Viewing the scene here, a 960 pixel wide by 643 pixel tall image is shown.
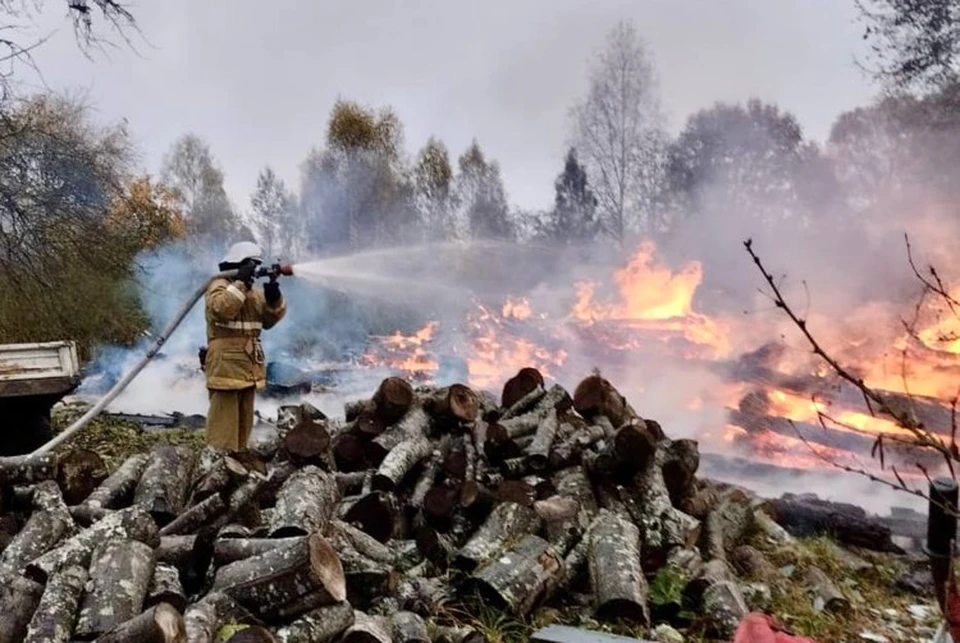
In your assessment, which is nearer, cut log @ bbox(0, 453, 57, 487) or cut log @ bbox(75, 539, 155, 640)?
cut log @ bbox(75, 539, 155, 640)

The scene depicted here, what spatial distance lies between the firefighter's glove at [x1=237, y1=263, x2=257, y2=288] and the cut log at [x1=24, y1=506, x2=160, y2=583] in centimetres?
300

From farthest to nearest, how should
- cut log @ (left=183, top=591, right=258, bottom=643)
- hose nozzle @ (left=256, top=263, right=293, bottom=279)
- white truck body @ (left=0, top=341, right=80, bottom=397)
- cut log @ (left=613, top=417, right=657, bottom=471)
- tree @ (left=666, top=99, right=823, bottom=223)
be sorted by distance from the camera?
tree @ (left=666, top=99, right=823, bottom=223) → white truck body @ (left=0, top=341, right=80, bottom=397) → hose nozzle @ (left=256, top=263, right=293, bottom=279) → cut log @ (left=613, top=417, right=657, bottom=471) → cut log @ (left=183, top=591, right=258, bottom=643)

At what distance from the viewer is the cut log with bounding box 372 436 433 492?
5.16 meters

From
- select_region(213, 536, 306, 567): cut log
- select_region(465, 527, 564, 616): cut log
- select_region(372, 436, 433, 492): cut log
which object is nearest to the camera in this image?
→ select_region(213, 536, 306, 567): cut log

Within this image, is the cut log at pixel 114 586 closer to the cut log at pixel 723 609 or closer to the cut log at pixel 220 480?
the cut log at pixel 220 480

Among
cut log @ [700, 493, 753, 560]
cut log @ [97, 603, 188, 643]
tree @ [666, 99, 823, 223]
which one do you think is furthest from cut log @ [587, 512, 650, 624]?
tree @ [666, 99, 823, 223]

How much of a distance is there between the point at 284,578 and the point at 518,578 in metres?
1.45

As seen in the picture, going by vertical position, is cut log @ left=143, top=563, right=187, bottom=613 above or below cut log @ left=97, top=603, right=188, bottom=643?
below

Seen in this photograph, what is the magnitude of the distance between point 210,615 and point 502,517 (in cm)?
208

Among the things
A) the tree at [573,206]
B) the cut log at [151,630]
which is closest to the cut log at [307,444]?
the cut log at [151,630]

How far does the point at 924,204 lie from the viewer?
1411 centimetres

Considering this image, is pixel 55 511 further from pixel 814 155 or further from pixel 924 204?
pixel 814 155

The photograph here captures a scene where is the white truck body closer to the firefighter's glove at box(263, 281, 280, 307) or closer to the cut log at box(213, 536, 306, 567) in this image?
the firefighter's glove at box(263, 281, 280, 307)

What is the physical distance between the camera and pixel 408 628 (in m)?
3.59
